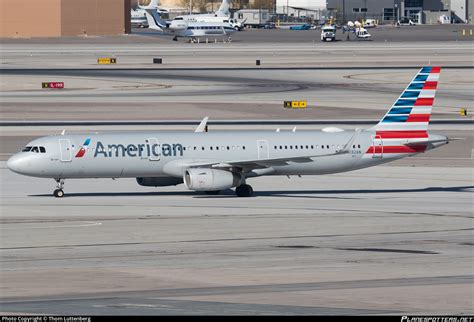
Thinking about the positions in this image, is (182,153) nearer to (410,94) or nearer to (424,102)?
(410,94)

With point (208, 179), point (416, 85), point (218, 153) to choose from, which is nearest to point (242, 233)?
point (208, 179)

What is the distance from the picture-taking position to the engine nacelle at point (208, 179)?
5944 centimetres

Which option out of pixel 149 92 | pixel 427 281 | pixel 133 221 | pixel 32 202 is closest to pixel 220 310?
pixel 427 281

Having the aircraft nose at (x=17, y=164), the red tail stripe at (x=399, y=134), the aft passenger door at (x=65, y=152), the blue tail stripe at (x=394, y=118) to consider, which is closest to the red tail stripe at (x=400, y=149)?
the red tail stripe at (x=399, y=134)

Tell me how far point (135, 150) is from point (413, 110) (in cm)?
1578

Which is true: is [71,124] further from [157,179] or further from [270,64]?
[270,64]

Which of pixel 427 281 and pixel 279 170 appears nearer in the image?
pixel 427 281

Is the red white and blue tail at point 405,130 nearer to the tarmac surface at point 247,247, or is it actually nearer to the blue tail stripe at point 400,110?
the blue tail stripe at point 400,110

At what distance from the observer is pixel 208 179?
59656 millimetres

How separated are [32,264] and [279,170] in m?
22.8

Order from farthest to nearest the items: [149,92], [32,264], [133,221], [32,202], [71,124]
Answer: [149,92] < [71,124] < [32,202] < [133,221] < [32,264]

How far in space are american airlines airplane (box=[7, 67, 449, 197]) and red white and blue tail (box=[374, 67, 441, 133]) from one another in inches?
2.2

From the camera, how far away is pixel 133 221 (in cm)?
5275

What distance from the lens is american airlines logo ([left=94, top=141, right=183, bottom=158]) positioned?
198 feet
